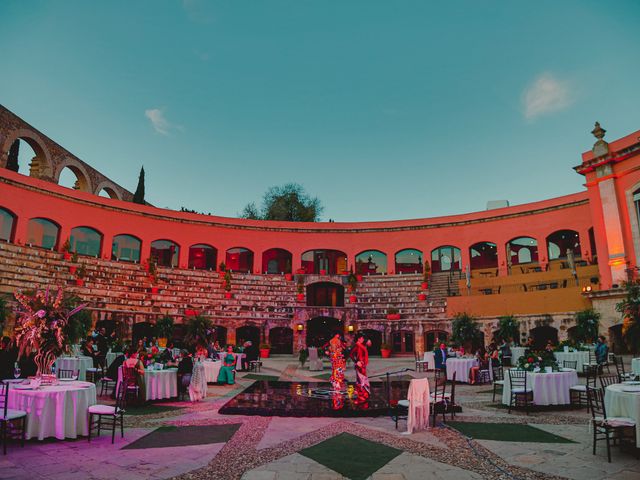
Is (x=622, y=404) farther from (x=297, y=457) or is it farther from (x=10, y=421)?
(x=10, y=421)

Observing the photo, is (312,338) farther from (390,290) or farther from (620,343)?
(620,343)

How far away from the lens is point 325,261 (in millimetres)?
32125

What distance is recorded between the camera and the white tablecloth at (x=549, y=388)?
371 inches

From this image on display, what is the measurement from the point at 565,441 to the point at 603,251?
1623cm

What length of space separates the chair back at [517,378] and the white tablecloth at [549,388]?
0.42 feet

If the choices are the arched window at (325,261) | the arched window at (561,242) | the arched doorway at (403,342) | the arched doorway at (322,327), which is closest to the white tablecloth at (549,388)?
the arched doorway at (403,342)

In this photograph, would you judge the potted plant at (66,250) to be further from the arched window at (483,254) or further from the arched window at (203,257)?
the arched window at (483,254)

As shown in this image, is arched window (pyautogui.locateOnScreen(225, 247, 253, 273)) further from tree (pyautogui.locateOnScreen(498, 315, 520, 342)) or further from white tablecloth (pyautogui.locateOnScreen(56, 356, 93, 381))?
white tablecloth (pyautogui.locateOnScreen(56, 356, 93, 381))

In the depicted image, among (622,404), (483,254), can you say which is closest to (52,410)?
(622,404)

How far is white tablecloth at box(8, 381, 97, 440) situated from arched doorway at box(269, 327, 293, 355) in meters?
20.6

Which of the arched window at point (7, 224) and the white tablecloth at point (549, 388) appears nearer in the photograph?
the white tablecloth at point (549, 388)

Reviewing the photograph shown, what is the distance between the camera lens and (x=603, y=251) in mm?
19781

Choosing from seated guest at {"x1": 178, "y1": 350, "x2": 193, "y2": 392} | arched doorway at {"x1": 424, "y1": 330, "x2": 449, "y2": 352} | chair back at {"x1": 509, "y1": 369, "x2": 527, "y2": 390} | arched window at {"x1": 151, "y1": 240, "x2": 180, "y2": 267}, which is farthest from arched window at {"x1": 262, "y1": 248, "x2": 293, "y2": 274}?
chair back at {"x1": 509, "y1": 369, "x2": 527, "y2": 390}

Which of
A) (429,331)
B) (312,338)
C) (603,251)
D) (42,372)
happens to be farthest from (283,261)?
(42,372)
